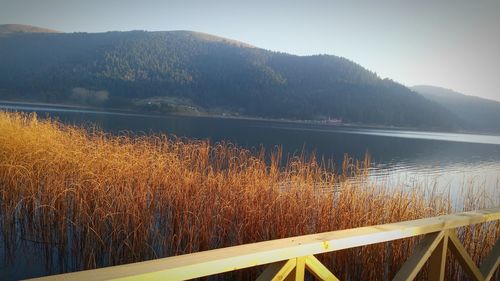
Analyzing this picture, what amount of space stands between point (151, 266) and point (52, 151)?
750 cm

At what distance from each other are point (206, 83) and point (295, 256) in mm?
131884

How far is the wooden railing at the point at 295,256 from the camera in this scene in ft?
4.39

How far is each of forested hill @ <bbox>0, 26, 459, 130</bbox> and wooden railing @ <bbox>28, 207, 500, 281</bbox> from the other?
339 ft

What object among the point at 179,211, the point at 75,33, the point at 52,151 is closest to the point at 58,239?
the point at 179,211

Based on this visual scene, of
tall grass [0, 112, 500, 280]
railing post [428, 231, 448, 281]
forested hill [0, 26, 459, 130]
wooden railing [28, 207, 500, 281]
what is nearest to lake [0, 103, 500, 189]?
tall grass [0, 112, 500, 280]

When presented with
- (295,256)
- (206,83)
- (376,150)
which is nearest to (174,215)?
(295,256)

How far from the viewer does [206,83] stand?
131250 millimetres

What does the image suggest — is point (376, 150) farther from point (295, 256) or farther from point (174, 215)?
point (295, 256)

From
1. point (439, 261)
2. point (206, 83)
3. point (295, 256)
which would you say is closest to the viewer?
point (295, 256)

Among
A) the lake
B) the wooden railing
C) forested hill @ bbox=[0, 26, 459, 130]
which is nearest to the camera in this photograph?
the wooden railing

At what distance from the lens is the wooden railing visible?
1.34 metres

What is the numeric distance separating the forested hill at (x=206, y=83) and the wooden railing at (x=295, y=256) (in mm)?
103384

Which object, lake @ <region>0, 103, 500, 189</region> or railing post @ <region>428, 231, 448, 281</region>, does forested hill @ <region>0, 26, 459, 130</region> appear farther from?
railing post @ <region>428, 231, 448, 281</region>

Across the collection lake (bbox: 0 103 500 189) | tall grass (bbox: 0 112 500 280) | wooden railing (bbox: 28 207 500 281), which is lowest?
lake (bbox: 0 103 500 189)
